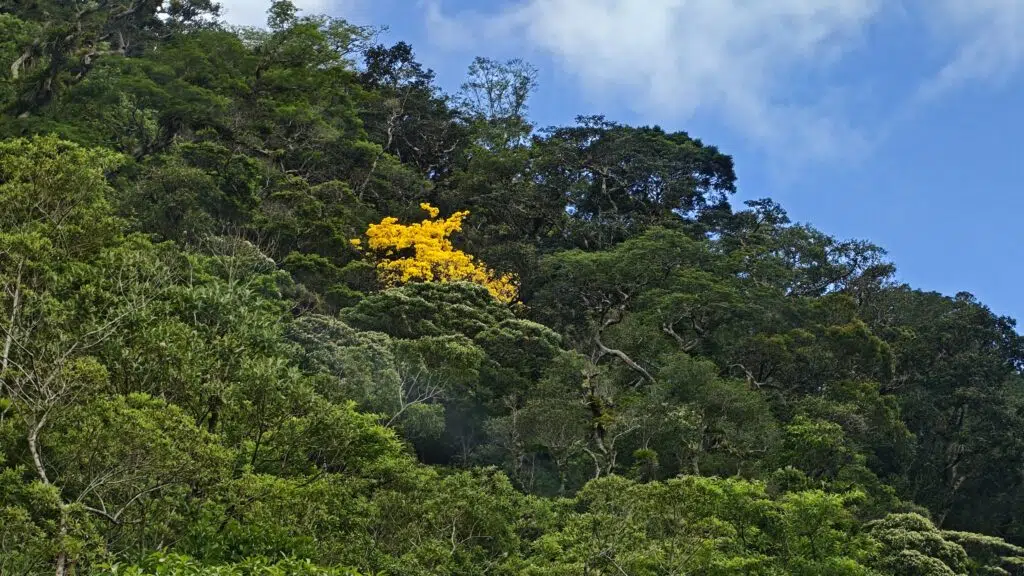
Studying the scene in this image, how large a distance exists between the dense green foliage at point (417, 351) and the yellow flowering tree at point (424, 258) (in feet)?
2.29

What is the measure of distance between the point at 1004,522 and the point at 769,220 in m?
12.7

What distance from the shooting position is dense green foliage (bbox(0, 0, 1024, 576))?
456 inches

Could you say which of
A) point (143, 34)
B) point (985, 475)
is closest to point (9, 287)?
point (985, 475)

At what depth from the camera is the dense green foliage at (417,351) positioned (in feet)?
38.0

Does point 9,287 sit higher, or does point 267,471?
point 9,287

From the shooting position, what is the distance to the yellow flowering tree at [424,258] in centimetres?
2728

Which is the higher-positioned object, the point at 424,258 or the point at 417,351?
the point at 424,258

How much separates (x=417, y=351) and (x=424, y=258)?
7084 mm

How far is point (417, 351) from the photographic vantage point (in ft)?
68.5

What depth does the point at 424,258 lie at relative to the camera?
90.6 feet

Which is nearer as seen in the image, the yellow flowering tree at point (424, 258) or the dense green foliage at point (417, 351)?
the dense green foliage at point (417, 351)

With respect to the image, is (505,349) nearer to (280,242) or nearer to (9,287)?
(280,242)

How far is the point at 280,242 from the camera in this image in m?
26.9

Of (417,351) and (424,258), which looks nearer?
(417,351)
